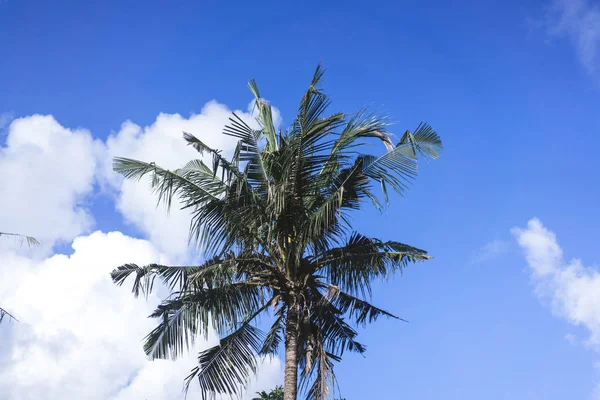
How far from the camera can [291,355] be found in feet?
42.3

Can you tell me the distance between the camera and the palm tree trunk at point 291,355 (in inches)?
494

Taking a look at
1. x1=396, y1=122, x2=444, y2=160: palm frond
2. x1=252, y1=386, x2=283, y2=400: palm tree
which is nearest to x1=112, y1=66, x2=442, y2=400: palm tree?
x1=396, y1=122, x2=444, y2=160: palm frond

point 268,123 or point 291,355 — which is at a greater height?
point 268,123

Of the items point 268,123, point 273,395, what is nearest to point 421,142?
point 268,123

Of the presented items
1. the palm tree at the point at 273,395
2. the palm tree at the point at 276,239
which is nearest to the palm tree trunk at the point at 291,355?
the palm tree at the point at 276,239

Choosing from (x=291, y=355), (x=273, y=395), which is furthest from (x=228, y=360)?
(x=273, y=395)

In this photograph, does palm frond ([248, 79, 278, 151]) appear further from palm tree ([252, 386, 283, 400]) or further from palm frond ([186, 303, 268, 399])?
palm tree ([252, 386, 283, 400])

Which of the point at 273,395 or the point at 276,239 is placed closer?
the point at 276,239

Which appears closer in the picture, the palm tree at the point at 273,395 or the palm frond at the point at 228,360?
the palm frond at the point at 228,360

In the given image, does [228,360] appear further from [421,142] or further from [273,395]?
[273,395]

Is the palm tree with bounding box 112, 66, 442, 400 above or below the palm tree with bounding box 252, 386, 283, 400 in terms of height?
below

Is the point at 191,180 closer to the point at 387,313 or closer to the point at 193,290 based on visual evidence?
the point at 193,290

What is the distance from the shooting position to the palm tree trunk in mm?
12555

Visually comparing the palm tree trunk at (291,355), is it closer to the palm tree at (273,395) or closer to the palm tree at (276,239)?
the palm tree at (276,239)
